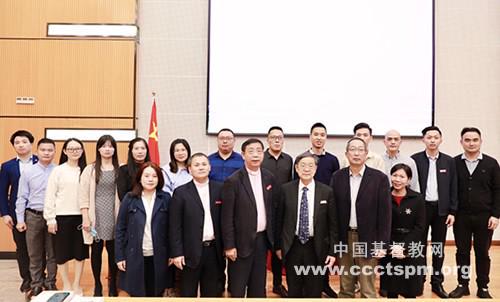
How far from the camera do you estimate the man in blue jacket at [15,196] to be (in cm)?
402

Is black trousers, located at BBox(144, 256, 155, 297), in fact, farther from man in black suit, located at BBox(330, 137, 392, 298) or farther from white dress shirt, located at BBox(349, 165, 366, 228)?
white dress shirt, located at BBox(349, 165, 366, 228)

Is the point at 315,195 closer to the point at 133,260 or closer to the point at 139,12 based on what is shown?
the point at 133,260

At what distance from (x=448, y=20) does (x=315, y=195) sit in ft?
12.3

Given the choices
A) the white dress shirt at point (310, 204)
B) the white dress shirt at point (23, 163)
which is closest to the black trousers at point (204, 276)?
the white dress shirt at point (310, 204)

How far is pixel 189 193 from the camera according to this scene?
3199mm

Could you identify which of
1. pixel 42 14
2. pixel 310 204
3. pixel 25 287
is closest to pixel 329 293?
pixel 310 204

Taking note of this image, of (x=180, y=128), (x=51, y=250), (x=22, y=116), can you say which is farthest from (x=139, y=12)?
(x=51, y=250)

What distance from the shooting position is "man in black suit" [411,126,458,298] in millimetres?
3947

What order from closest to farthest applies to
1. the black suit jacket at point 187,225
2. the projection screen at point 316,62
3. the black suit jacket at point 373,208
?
the black suit jacket at point 187,225
the black suit jacket at point 373,208
the projection screen at point 316,62

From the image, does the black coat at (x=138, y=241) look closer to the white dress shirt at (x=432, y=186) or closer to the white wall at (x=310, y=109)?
the white dress shirt at (x=432, y=186)

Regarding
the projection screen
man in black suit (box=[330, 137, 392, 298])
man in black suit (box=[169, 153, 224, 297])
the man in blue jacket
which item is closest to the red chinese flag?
the projection screen

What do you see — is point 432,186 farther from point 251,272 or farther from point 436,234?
point 251,272

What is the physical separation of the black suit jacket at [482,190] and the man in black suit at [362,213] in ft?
Answer: 3.30

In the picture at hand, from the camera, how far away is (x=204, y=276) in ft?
10.8
